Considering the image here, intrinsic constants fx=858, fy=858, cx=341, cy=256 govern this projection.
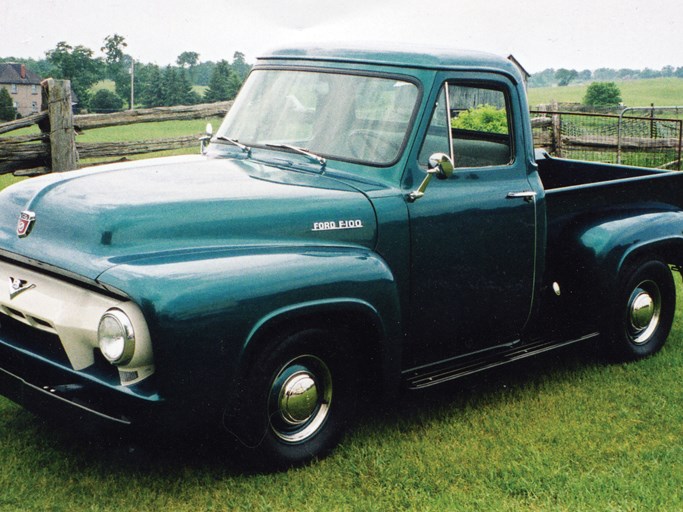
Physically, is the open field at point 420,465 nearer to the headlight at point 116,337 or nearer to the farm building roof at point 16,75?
the headlight at point 116,337

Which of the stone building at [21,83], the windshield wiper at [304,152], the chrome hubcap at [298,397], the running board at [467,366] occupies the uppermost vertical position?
the stone building at [21,83]

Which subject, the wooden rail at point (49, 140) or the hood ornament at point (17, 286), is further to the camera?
the wooden rail at point (49, 140)

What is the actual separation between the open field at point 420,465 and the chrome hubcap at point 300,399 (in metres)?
0.19

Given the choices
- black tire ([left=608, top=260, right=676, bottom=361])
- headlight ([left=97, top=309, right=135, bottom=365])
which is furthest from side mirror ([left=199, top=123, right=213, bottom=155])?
black tire ([left=608, top=260, right=676, bottom=361])

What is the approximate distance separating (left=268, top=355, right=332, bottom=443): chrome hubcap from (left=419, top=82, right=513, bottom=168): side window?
1.23m

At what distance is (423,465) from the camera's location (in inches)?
163

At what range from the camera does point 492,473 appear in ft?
13.4

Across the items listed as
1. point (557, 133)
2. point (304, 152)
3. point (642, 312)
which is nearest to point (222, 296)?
point (304, 152)

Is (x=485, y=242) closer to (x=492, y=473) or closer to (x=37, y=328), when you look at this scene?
(x=492, y=473)

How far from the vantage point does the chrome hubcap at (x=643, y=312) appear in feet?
18.9

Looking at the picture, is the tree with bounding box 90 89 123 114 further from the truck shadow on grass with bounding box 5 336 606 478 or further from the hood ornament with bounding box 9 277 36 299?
the hood ornament with bounding box 9 277 36 299

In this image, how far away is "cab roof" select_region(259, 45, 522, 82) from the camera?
179 inches

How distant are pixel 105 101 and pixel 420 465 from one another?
157 feet

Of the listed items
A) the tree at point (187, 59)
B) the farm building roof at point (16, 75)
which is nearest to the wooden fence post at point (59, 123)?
the farm building roof at point (16, 75)
